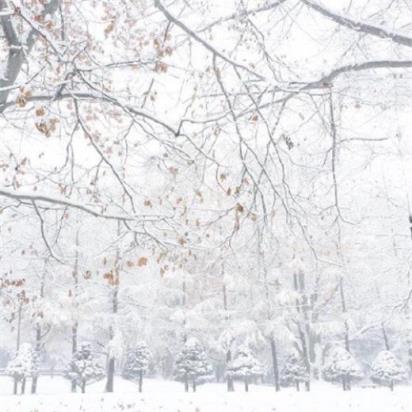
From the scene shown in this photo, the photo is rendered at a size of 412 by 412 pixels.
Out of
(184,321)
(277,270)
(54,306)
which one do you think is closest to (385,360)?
(277,270)

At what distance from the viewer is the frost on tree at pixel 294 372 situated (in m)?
25.6

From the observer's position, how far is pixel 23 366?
26.0 m

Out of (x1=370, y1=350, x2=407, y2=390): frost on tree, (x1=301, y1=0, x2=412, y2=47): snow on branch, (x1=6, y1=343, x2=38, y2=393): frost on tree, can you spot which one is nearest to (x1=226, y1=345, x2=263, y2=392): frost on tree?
(x1=370, y1=350, x2=407, y2=390): frost on tree

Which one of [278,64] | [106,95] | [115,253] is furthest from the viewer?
[115,253]

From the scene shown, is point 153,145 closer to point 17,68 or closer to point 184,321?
point 17,68

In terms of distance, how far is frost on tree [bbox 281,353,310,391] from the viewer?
25.6 meters

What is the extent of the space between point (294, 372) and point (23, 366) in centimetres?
1371

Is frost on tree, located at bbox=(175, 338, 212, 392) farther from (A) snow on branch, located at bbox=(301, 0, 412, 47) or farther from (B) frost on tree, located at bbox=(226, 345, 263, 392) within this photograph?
(A) snow on branch, located at bbox=(301, 0, 412, 47)

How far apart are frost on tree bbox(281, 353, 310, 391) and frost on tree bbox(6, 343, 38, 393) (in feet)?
Result: 42.2

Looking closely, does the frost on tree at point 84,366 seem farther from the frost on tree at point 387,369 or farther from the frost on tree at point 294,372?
the frost on tree at point 387,369

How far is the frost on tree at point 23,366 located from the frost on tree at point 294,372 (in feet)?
42.2

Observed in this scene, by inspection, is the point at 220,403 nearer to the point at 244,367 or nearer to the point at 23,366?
the point at 244,367

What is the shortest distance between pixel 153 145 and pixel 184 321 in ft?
74.5

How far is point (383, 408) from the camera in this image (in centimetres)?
1619
